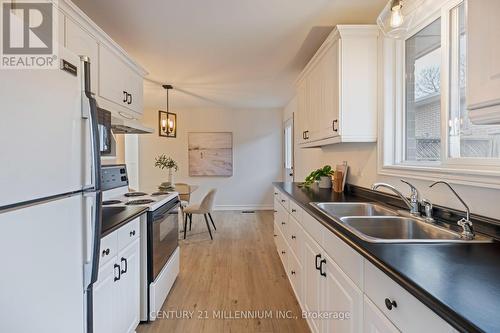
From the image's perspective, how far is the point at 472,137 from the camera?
1491 mm

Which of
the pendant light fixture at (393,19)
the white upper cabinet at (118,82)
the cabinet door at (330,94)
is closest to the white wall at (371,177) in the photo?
the cabinet door at (330,94)

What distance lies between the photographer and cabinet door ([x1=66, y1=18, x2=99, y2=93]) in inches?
72.0

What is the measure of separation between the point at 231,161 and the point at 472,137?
5.42m

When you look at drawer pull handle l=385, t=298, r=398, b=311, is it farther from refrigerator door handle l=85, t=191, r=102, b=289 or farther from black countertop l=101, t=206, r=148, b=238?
black countertop l=101, t=206, r=148, b=238

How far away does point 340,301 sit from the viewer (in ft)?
4.55

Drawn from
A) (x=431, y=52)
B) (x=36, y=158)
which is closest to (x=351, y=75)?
(x=431, y=52)

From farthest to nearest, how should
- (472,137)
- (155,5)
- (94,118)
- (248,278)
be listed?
(248,278)
(155,5)
(472,137)
(94,118)

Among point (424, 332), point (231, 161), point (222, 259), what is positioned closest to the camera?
point (424, 332)

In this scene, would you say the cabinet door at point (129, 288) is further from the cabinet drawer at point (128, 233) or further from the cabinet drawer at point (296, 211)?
the cabinet drawer at point (296, 211)

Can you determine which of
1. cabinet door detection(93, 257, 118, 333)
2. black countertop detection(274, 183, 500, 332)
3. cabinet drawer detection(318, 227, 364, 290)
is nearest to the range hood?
cabinet door detection(93, 257, 118, 333)

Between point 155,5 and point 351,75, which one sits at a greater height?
point 155,5

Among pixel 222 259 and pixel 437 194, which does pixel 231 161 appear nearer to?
pixel 222 259

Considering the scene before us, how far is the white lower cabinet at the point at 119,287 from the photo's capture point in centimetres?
149

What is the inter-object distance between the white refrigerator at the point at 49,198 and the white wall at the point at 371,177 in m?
1.80
